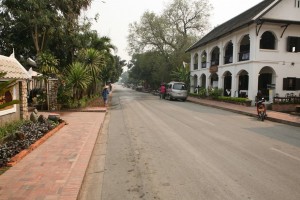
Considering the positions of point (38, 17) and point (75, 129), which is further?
point (38, 17)

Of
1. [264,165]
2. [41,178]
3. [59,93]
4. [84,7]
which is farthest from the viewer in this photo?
[84,7]

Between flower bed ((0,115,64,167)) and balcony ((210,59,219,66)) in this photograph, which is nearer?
flower bed ((0,115,64,167))

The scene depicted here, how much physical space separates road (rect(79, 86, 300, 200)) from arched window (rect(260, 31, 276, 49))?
1725 centimetres

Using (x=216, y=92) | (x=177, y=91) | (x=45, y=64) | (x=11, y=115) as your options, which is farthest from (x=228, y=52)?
(x=11, y=115)

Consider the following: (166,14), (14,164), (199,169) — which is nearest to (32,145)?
(14,164)

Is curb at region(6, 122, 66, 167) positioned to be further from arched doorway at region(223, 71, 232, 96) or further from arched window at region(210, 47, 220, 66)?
arched window at region(210, 47, 220, 66)

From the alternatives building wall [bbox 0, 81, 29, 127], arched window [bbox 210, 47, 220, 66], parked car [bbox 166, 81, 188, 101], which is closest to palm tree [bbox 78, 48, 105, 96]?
parked car [bbox 166, 81, 188, 101]

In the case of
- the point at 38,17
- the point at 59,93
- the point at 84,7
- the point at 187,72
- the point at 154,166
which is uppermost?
the point at 84,7

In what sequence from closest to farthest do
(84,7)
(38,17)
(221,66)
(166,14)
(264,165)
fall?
1. (264,165)
2. (38,17)
3. (84,7)
4. (221,66)
5. (166,14)

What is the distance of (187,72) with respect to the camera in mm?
41969

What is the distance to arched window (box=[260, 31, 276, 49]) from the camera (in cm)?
2557

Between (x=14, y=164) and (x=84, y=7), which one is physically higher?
(x=84, y=7)

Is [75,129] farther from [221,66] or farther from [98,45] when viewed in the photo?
[221,66]

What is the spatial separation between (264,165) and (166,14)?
4344 cm
